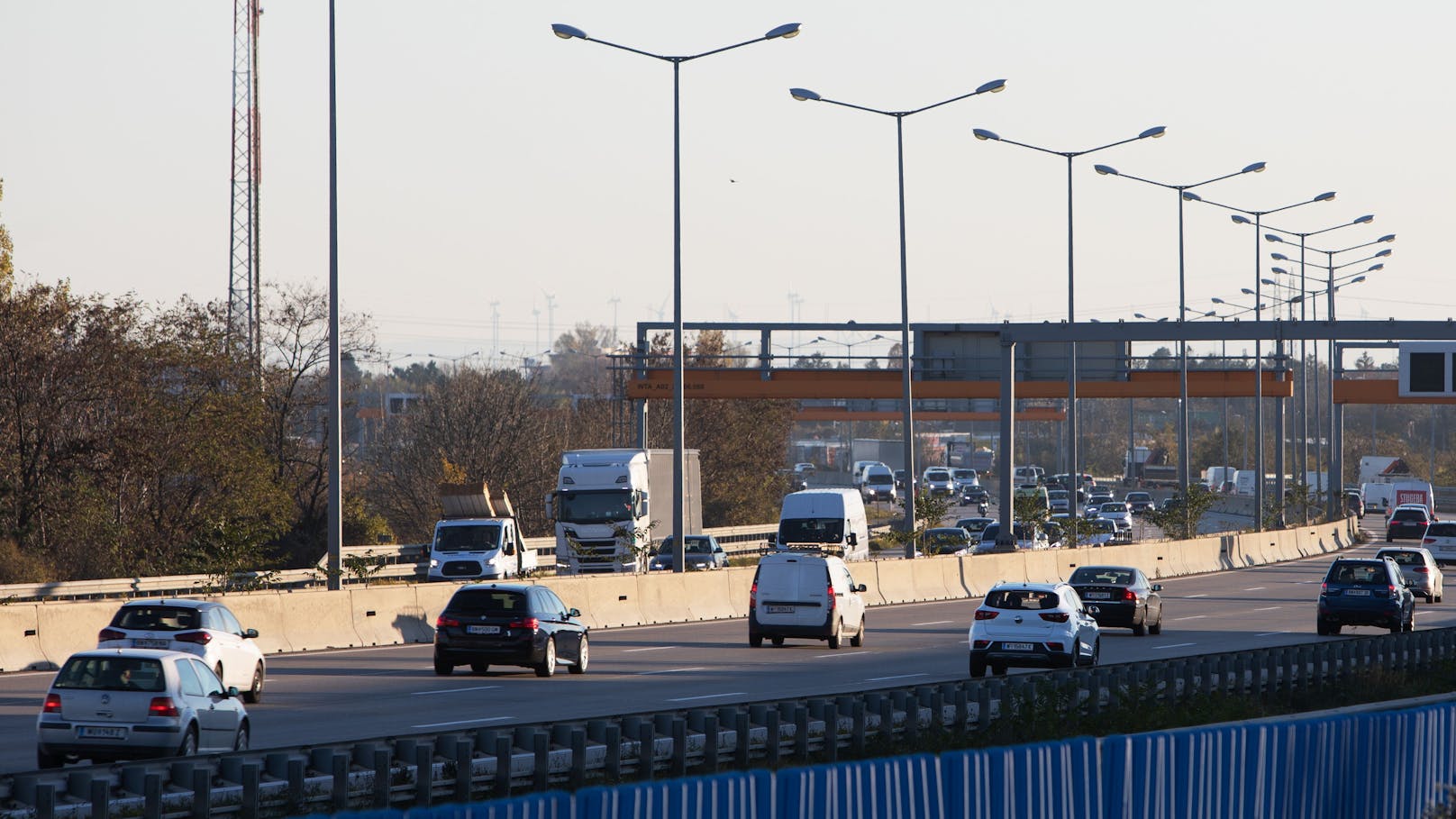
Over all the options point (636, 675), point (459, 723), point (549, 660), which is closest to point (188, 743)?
point (459, 723)

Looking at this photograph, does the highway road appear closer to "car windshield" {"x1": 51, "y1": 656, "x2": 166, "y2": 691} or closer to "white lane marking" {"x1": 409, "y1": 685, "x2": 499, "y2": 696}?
"white lane marking" {"x1": 409, "y1": 685, "x2": 499, "y2": 696}

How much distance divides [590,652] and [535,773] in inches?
688

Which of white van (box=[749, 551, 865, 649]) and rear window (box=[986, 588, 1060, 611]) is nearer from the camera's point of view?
rear window (box=[986, 588, 1060, 611])

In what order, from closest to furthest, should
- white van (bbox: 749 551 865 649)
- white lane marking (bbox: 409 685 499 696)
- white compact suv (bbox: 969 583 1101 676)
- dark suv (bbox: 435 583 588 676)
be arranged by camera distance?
white lane marking (bbox: 409 685 499 696) → dark suv (bbox: 435 583 588 676) → white compact suv (bbox: 969 583 1101 676) → white van (bbox: 749 551 865 649)

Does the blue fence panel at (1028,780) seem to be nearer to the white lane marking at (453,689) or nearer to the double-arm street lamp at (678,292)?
A: the white lane marking at (453,689)

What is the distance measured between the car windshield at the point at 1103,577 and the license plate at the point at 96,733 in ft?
73.3

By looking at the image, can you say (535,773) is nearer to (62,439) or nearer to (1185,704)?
(1185,704)

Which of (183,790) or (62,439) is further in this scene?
(62,439)

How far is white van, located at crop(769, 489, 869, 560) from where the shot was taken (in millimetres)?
53500

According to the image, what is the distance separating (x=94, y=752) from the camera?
53.5 ft

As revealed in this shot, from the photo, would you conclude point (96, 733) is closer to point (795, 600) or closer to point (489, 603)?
point (489, 603)

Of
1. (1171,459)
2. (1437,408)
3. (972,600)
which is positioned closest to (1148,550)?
(972,600)

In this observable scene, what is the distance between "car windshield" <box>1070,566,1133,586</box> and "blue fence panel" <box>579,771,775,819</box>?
26520mm

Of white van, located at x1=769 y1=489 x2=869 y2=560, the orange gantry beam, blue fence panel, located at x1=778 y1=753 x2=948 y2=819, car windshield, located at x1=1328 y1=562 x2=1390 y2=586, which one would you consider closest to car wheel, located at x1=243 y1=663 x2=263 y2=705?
blue fence panel, located at x1=778 y1=753 x2=948 y2=819
